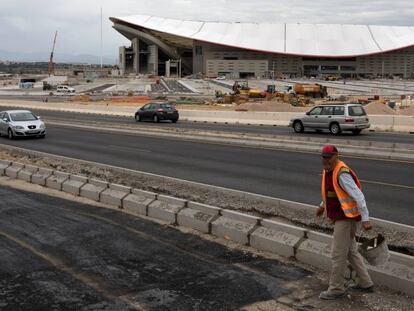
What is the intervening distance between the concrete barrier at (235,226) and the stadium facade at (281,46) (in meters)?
133

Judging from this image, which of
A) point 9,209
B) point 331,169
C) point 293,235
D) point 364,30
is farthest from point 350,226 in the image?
point 364,30

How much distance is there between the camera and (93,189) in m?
11.7

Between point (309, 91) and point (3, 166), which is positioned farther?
point (309, 91)

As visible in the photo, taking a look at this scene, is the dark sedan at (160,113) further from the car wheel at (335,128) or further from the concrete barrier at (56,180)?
the concrete barrier at (56,180)

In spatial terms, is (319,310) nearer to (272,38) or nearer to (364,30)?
(272,38)

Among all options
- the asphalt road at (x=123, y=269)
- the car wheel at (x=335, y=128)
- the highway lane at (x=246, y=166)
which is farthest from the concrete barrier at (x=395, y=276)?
the car wheel at (x=335, y=128)

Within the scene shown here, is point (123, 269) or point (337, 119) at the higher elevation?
point (337, 119)

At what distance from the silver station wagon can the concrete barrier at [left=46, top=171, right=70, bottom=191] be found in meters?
17.5

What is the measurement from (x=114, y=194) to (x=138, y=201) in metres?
0.91

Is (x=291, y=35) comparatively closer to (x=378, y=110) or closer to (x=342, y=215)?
(x=378, y=110)

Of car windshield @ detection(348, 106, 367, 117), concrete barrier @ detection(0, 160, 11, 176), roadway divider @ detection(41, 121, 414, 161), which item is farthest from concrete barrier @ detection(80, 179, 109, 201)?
car windshield @ detection(348, 106, 367, 117)

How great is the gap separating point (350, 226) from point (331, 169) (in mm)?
653

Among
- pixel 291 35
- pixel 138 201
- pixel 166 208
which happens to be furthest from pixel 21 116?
pixel 291 35

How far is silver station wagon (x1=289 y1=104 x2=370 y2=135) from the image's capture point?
2700 centimetres
